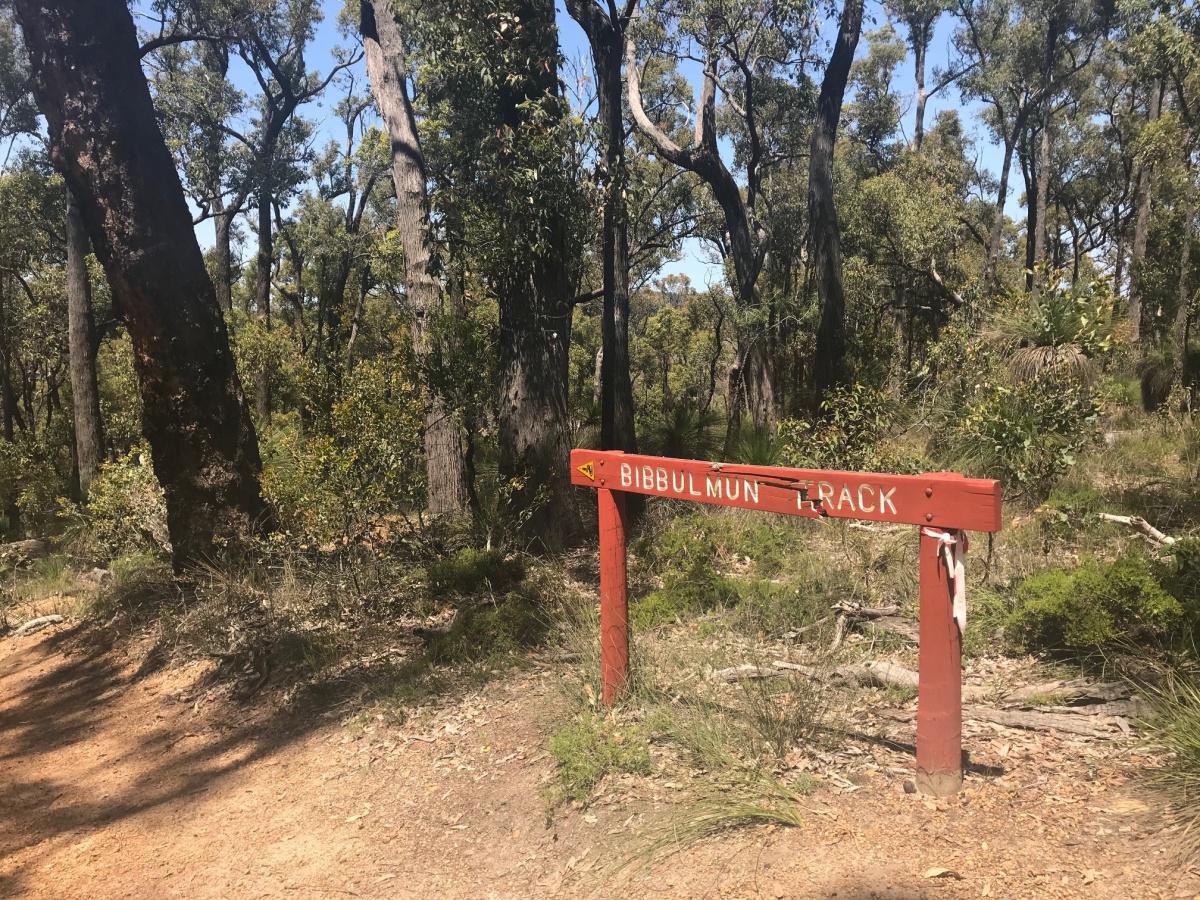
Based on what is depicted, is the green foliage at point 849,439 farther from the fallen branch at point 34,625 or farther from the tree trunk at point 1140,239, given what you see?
the tree trunk at point 1140,239

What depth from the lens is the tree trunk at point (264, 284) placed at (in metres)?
17.5

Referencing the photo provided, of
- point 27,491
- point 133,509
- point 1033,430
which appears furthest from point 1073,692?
point 27,491

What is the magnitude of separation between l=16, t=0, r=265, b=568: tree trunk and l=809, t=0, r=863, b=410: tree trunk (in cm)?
754

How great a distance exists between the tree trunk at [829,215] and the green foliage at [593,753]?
25.8 ft

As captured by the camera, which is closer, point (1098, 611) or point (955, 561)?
point (955, 561)

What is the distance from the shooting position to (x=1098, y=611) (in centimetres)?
399

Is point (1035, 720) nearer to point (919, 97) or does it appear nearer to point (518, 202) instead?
point (518, 202)

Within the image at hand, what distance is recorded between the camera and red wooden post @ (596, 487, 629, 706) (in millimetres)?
3955

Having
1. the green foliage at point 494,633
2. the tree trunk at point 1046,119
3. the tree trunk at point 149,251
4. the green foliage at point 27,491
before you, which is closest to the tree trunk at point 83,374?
the green foliage at point 27,491

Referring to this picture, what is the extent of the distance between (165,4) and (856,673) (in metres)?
16.7

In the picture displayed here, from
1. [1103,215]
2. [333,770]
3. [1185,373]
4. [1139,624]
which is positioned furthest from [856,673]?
[1103,215]

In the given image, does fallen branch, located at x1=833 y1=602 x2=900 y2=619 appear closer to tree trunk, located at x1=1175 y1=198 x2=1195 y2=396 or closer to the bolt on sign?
the bolt on sign

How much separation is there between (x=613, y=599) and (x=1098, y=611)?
2.46 m

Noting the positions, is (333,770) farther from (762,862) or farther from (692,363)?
(692,363)
